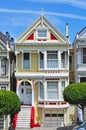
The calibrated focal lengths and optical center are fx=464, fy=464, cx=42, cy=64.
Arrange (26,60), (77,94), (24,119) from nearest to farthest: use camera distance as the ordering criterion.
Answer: (77,94) < (24,119) < (26,60)

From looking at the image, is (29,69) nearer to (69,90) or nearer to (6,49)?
(6,49)

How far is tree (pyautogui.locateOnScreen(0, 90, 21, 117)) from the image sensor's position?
147ft

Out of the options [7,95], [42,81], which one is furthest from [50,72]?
[7,95]

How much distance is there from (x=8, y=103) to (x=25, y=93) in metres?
11.4

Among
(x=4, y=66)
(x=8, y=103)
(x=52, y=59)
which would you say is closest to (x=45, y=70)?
(x=52, y=59)

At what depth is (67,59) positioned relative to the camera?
55062 mm

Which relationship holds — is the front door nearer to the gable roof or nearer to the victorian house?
the gable roof

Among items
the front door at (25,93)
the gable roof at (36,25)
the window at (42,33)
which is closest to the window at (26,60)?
the gable roof at (36,25)

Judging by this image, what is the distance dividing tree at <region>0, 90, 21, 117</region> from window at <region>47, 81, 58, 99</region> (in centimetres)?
900

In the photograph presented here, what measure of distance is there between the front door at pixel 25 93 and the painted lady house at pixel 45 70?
1075mm

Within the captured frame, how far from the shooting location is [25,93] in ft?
185

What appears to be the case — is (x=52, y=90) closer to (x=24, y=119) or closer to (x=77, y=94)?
(x=24, y=119)

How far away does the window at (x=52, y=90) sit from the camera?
5450cm

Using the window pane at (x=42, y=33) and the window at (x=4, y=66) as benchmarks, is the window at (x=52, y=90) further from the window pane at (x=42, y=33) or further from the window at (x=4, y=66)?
the window pane at (x=42, y=33)
